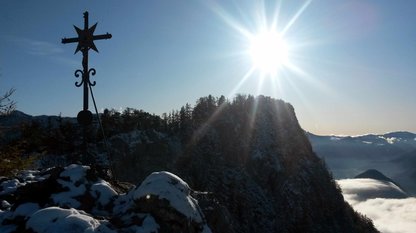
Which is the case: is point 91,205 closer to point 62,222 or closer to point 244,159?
point 62,222

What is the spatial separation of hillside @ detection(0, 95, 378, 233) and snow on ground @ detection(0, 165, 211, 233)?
257 ft

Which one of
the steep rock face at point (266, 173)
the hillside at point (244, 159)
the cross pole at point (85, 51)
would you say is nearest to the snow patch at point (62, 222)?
the cross pole at point (85, 51)

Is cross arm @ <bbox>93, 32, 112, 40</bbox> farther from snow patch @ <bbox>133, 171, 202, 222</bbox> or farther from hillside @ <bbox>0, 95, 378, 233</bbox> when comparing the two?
hillside @ <bbox>0, 95, 378, 233</bbox>

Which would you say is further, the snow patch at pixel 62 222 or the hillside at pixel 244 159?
the hillside at pixel 244 159

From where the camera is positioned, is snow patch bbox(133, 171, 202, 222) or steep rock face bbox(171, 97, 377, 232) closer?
snow patch bbox(133, 171, 202, 222)

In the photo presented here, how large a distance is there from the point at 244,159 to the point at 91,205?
461 ft

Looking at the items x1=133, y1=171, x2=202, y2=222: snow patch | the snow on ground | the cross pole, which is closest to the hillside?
the cross pole

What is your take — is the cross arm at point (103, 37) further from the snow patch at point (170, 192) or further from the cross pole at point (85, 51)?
the snow patch at point (170, 192)

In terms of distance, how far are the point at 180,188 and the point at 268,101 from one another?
567 ft

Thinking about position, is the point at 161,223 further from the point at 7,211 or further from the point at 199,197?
the point at 7,211

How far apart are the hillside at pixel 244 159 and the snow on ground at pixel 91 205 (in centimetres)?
7839

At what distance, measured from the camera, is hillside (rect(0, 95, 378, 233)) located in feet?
368

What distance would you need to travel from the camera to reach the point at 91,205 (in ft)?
41.8

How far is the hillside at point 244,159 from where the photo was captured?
368 feet
